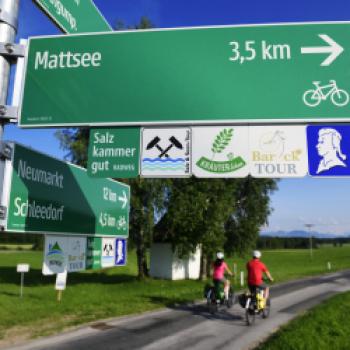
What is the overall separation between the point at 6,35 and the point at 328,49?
2968mm

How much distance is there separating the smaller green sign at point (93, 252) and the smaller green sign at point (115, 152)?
3.30 meters

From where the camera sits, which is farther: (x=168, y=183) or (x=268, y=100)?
(x=168, y=183)

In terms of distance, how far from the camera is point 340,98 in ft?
11.8

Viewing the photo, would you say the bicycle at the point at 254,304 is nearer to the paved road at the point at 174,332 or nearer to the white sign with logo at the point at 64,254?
the paved road at the point at 174,332

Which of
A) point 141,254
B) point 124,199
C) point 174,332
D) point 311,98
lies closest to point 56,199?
point 124,199

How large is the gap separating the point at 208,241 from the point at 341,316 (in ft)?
54.2

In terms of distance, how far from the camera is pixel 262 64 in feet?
12.4

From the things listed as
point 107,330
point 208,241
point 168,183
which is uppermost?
point 168,183

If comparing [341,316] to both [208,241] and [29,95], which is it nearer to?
[29,95]

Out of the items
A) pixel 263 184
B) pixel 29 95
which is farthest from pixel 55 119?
pixel 263 184

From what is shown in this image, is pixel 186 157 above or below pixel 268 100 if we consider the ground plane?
below

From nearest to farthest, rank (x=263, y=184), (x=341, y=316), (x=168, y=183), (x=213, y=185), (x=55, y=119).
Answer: (x=55, y=119) → (x=341, y=316) → (x=168, y=183) → (x=213, y=185) → (x=263, y=184)

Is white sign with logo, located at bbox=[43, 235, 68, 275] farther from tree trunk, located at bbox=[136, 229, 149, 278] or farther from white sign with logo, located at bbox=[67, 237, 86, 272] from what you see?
tree trunk, located at bbox=[136, 229, 149, 278]

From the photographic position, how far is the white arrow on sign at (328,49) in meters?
3.70
